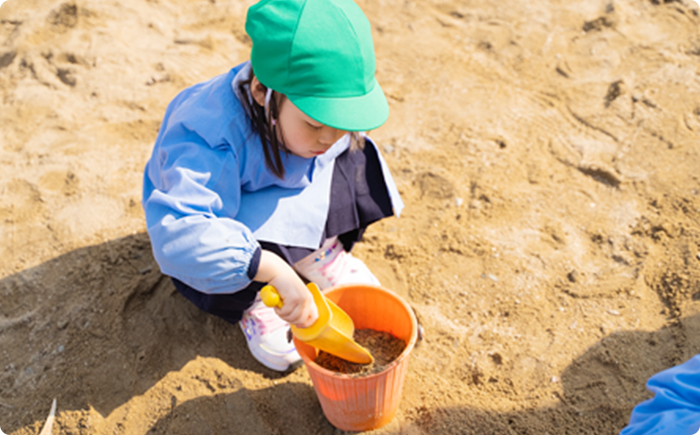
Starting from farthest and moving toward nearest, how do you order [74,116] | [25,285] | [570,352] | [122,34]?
1. [122,34]
2. [74,116]
3. [25,285]
4. [570,352]

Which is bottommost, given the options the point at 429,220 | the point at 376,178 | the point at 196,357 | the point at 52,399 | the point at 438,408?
the point at 52,399

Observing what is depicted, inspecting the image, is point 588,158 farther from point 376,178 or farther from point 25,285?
point 25,285

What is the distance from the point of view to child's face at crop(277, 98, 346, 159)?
1.29 meters

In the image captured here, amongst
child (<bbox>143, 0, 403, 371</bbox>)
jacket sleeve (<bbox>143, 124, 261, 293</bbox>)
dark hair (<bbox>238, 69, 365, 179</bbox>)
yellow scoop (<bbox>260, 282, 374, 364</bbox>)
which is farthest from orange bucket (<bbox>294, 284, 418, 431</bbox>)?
dark hair (<bbox>238, 69, 365, 179</bbox>)

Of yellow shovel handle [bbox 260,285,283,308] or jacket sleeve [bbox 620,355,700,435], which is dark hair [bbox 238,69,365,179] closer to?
yellow shovel handle [bbox 260,285,283,308]

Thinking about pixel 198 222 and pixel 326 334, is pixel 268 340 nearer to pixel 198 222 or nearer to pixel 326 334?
pixel 326 334

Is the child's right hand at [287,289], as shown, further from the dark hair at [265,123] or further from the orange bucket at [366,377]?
the dark hair at [265,123]

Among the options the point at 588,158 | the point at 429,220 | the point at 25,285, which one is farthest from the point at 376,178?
the point at 25,285

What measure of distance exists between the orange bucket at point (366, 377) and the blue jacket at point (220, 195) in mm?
229

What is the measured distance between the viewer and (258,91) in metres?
1.37

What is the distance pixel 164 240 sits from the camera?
1261mm

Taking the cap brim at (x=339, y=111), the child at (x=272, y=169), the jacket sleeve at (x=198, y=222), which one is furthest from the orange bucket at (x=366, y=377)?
the cap brim at (x=339, y=111)

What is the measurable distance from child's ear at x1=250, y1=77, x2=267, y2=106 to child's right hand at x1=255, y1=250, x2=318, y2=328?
0.41 m

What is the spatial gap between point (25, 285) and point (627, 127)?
8.71 feet
